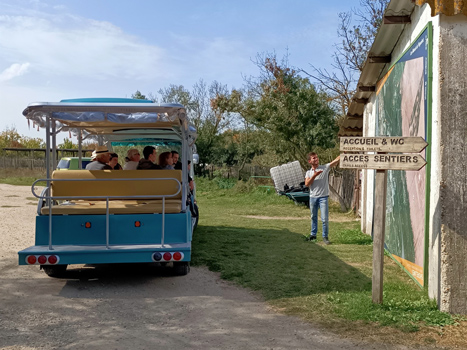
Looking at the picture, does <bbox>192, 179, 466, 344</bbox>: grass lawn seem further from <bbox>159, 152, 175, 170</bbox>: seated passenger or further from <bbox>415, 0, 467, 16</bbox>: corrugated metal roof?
<bbox>415, 0, 467, 16</bbox>: corrugated metal roof

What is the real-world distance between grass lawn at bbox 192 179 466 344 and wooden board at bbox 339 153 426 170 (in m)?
1.52

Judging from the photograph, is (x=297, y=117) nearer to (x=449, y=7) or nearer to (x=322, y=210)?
(x=322, y=210)

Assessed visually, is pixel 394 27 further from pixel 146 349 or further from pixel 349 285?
pixel 146 349

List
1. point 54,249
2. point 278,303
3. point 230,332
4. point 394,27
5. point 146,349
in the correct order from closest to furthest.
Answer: point 146,349 < point 230,332 < point 278,303 < point 54,249 < point 394,27

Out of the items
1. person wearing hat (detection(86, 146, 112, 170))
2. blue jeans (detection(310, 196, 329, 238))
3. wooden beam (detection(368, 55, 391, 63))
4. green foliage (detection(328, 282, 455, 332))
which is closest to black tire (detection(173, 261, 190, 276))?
person wearing hat (detection(86, 146, 112, 170))

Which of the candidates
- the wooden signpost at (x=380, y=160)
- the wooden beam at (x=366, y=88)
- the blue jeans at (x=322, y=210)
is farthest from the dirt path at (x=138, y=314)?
the wooden beam at (x=366, y=88)

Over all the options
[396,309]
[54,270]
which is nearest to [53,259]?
[54,270]

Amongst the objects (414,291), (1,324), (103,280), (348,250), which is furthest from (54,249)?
(348,250)

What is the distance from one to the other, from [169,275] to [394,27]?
502 cm

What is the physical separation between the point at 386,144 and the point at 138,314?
3263 millimetres

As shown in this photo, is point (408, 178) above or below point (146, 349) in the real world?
above

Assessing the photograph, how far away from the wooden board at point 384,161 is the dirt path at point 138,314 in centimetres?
186

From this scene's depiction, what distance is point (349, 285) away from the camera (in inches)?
272

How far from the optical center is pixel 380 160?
230 inches
